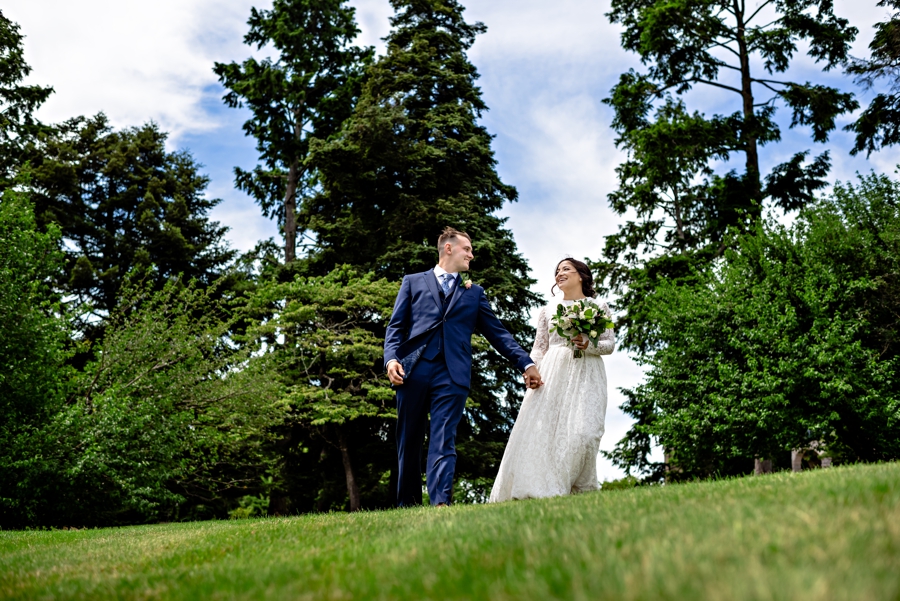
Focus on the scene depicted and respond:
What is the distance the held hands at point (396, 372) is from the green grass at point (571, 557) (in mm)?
2227

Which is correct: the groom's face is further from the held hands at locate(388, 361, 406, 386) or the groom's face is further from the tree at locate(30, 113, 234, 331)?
the tree at locate(30, 113, 234, 331)

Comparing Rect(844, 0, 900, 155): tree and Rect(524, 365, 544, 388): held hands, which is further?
Rect(844, 0, 900, 155): tree

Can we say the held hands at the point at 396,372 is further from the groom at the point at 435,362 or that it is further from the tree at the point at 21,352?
the tree at the point at 21,352

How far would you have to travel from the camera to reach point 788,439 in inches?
672

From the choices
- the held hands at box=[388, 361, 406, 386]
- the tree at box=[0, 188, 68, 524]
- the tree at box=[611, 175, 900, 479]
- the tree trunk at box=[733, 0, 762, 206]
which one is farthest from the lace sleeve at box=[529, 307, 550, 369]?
the tree trunk at box=[733, 0, 762, 206]

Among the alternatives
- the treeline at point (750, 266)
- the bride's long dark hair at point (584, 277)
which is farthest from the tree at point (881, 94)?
the bride's long dark hair at point (584, 277)

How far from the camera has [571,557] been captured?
261cm

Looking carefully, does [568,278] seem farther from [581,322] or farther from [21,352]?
[21,352]

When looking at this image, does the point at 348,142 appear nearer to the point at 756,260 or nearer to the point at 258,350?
the point at 258,350

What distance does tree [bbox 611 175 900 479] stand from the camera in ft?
54.4

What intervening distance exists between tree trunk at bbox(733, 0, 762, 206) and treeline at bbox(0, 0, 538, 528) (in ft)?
24.1

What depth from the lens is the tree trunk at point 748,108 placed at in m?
23.0

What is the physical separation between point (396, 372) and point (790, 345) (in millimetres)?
12779

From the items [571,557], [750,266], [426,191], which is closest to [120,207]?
[426,191]
